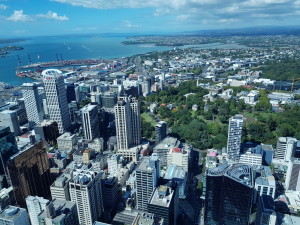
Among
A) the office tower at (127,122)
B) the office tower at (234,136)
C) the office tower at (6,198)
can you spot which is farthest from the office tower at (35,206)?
the office tower at (234,136)

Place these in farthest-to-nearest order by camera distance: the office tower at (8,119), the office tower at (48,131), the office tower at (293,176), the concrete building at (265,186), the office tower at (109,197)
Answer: the office tower at (8,119) → the office tower at (48,131) → the office tower at (293,176) → the office tower at (109,197) → the concrete building at (265,186)

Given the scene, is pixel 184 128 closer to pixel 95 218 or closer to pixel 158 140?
pixel 158 140

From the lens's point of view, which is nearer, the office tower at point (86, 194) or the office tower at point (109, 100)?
the office tower at point (86, 194)

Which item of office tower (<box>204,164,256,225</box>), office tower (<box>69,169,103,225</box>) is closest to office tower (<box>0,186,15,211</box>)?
office tower (<box>69,169,103,225</box>)

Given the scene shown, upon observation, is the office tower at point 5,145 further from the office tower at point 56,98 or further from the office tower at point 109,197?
the office tower at point 56,98

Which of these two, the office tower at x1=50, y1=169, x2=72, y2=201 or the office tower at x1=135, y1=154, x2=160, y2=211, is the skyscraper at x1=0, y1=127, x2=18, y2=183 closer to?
the office tower at x1=50, y1=169, x2=72, y2=201

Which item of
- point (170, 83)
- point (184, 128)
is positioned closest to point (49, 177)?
point (184, 128)

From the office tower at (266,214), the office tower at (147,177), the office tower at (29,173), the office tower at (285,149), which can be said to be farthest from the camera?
the office tower at (285,149)
